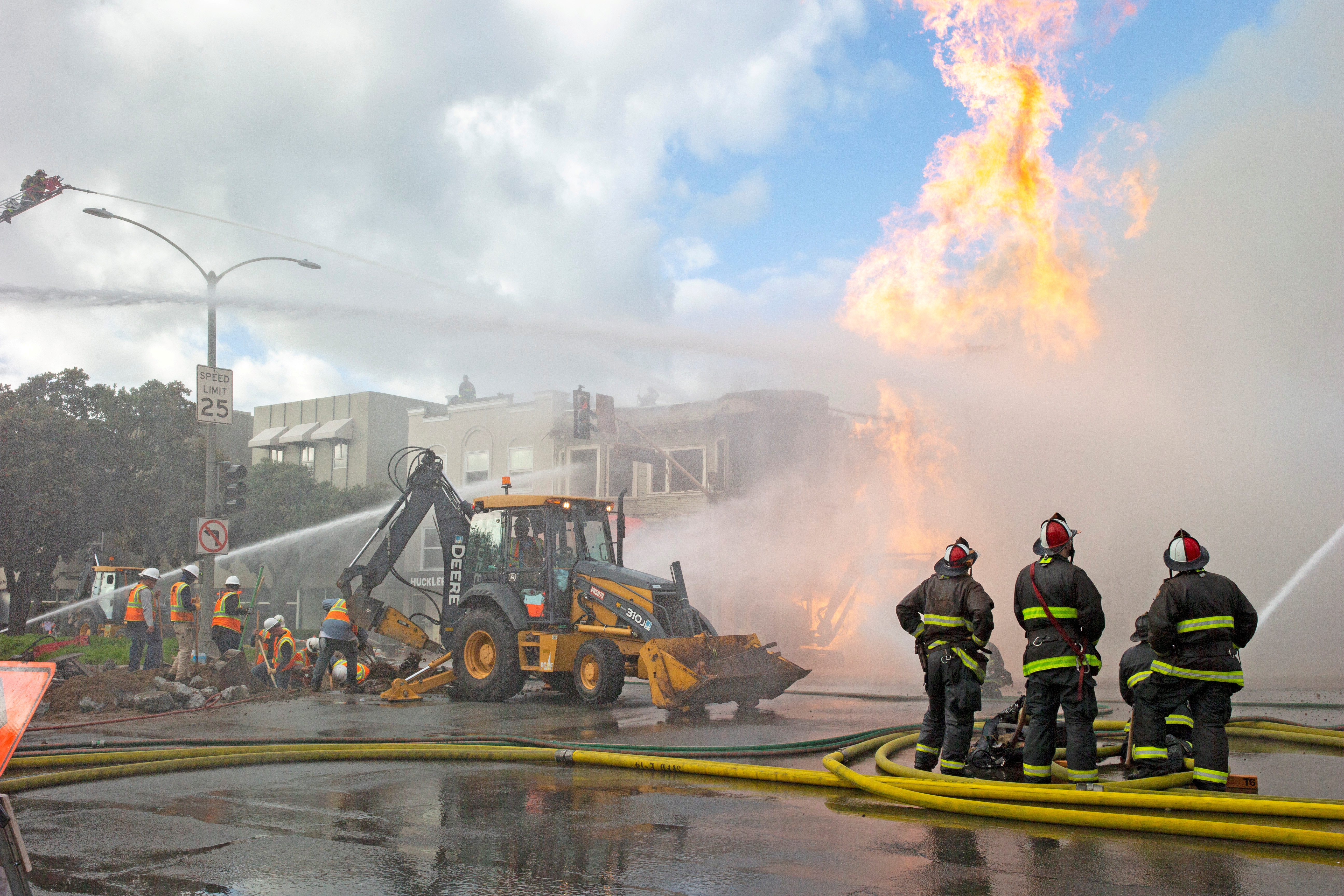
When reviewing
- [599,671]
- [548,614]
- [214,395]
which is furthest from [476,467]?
[599,671]

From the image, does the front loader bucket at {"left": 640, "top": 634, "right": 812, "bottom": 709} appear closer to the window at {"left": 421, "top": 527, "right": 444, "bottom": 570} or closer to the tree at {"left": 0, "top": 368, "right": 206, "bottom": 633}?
the tree at {"left": 0, "top": 368, "right": 206, "bottom": 633}

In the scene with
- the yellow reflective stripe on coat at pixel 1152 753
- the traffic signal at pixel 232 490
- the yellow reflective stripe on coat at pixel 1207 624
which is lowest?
the yellow reflective stripe on coat at pixel 1152 753

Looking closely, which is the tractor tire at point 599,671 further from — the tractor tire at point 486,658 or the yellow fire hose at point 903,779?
the yellow fire hose at point 903,779

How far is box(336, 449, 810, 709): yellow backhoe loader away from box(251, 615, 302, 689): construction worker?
192 cm

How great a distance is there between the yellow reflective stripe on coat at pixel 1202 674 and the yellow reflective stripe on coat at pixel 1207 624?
0.25 m

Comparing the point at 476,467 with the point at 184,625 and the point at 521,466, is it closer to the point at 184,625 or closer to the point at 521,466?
the point at 521,466

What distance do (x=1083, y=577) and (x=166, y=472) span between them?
32.0 meters

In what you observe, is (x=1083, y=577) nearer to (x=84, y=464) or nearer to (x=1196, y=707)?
(x=1196, y=707)

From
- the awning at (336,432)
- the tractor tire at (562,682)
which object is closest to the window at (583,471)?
the awning at (336,432)

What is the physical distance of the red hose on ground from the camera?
1064cm

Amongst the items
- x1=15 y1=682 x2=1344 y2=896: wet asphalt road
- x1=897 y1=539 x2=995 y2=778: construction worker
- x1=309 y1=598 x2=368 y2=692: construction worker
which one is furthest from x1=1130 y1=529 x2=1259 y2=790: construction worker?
x1=309 y1=598 x2=368 y2=692: construction worker

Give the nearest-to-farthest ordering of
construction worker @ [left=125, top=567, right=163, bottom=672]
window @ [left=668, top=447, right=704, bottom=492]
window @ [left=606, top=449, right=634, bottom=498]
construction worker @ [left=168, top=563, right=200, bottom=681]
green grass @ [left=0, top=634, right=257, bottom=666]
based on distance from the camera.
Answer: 1. construction worker @ [left=168, top=563, right=200, bottom=681]
2. construction worker @ [left=125, top=567, right=163, bottom=672]
3. green grass @ [left=0, top=634, right=257, bottom=666]
4. window @ [left=668, top=447, right=704, bottom=492]
5. window @ [left=606, top=449, right=634, bottom=498]

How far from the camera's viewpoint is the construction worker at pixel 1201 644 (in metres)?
5.98

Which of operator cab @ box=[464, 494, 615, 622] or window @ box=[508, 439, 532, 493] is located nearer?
operator cab @ box=[464, 494, 615, 622]
